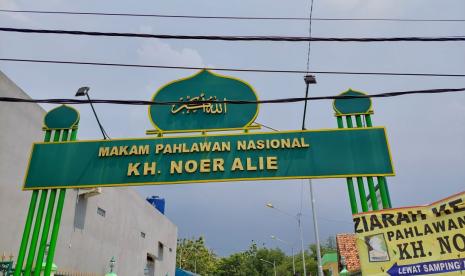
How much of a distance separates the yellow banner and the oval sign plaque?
10.9ft

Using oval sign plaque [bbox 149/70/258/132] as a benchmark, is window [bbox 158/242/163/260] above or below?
above

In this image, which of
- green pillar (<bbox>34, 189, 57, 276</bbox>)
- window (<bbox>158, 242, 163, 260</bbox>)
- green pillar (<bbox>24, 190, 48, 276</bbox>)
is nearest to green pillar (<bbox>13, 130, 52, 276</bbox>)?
green pillar (<bbox>24, 190, 48, 276</bbox>)

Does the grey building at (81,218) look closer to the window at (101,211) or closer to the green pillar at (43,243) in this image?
the window at (101,211)

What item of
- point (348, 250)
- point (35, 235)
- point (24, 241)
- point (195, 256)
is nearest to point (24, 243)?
point (24, 241)

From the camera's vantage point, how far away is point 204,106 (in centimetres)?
837

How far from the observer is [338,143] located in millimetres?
7613

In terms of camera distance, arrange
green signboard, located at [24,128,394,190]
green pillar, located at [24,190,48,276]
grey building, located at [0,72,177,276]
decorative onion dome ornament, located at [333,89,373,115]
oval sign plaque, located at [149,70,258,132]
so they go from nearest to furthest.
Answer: green pillar, located at [24,190,48,276] < green signboard, located at [24,128,394,190] < decorative onion dome ornament, located at [333,89,373,115] < oval sign plaque, located at [149,70,258,132] < grey building, located at [0,72,177,276]

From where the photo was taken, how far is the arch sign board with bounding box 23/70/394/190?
7520mm

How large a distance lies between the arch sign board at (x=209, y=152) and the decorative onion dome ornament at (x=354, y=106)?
421 mm

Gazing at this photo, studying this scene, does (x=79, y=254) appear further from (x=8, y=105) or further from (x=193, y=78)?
(x=193, y=78)

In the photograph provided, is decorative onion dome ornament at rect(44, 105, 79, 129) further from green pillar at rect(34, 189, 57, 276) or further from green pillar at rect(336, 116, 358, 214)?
green pillar at rect(336, 116, 358, 214)

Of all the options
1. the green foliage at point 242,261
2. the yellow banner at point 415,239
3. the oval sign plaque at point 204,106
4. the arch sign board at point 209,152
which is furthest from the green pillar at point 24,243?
the green foliage at point 242,261

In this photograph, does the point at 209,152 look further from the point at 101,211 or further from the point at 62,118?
the point at 101,211

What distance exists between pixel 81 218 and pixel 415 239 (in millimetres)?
11337
